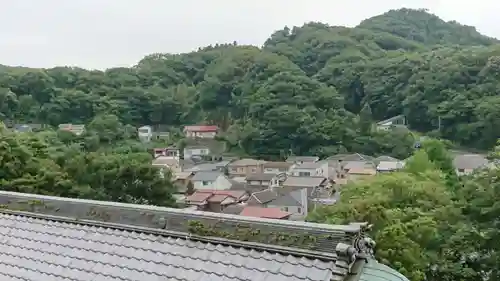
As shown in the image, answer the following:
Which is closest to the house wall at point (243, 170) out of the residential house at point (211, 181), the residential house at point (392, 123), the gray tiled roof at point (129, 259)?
the residential house at point (211, 181)

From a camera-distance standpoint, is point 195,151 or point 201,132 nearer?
point 195,151

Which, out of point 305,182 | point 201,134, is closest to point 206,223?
point 305,182

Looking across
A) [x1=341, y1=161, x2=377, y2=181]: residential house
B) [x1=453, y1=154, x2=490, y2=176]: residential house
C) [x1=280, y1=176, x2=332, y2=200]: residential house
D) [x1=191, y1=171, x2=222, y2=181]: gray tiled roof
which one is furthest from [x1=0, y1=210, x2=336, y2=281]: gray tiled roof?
[x1=191, y1=171, x2=222, y2=181]: gray tiled roof

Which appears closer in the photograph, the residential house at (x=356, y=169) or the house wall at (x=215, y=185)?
the residential house at (x=356, y=169)

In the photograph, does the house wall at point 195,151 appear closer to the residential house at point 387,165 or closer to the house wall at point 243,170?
the house wall at point 243,170

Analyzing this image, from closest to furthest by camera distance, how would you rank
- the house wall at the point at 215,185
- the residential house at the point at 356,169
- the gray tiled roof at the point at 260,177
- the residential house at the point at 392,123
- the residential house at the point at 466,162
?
the residential house at the point at 466,162 → the residential house at the point at 356,169 → the gray tiled roof at the point at 260,177 → the house wall at the point at 215,185 → the residential house at the point at 392,123

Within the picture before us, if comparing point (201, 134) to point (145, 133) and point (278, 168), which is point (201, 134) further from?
point (278, 168)
